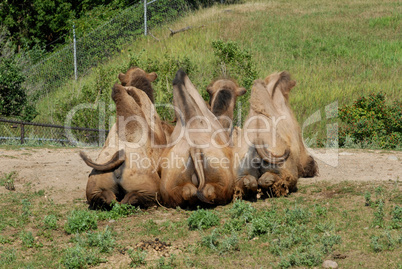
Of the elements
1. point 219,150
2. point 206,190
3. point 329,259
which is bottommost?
point 329,259

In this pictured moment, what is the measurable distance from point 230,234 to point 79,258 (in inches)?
61.2

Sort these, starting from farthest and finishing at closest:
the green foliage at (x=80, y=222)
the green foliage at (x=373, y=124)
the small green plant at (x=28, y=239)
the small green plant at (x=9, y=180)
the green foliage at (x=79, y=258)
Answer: the green foliage at (x=373, y=124) → the small green plant at (x=9, y=180) → the green foliage at (x=80, y=222) → the small green plant at (x=28, y=239) → the green foliage at (x=79, y=258)

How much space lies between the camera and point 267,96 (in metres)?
7.73

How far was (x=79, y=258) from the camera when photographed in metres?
5.21

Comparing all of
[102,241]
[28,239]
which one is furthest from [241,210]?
[28,239]

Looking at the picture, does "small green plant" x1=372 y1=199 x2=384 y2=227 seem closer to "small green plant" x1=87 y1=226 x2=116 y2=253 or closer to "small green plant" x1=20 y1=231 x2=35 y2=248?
"small green plant" x1=87 y1=226 x2=116 y2=253

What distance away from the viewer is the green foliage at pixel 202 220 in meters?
6.05

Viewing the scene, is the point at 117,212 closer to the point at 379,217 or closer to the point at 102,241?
the point at 102,241

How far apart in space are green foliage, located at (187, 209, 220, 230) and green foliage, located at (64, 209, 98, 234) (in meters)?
1.09

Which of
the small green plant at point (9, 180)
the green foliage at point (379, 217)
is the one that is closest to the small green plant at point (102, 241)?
the green foliage at point (379, 217)

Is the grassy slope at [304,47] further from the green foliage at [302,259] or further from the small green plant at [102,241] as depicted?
the green foliage at [302,259]

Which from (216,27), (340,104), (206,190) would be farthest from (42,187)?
(216,27)

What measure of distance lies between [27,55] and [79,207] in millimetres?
18263

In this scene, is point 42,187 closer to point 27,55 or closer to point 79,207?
point 79,207
